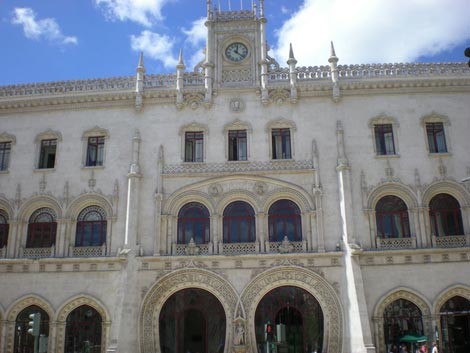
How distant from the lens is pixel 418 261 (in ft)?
81.5

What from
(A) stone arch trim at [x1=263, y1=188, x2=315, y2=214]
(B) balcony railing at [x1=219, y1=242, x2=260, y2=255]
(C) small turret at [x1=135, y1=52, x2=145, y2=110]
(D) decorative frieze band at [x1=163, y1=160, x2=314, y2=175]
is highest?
(C) small turret at [x1=135, y1=52, x2=145, y2=110]

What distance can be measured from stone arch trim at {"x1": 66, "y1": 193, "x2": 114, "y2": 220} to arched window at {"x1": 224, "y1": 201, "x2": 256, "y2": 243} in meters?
6.55

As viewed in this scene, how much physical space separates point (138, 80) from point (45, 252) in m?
11.0

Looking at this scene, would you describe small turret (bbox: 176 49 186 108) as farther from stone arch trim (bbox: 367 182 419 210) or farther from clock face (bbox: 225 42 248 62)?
stone arch trim (bbox: 367 182 419 210)

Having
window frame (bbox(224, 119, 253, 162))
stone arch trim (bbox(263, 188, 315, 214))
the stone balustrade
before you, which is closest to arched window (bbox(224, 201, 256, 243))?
stone arch trim (bbox(263, 188, 315, 214))

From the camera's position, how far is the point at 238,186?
26578mm

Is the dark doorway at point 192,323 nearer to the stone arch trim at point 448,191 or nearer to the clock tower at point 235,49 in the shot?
the clock tower at point 235,49

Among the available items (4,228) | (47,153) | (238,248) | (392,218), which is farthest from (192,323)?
(47,153)

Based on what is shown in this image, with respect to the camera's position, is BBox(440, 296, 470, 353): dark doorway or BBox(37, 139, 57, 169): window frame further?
BBox(37, 139, 57, 169): window frame

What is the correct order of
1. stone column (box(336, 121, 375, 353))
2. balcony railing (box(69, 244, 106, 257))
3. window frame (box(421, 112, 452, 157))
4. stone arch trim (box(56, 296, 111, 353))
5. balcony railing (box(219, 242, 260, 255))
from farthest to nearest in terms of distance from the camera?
window frame (box(421, 112, 452, 157)), balcony railing (box(69, 244, 106, 257)), balcony railing (box(219, 242, 260, 255)), stone arch trim (box(56, 296, 111, 353)), stone column (box(336, 121, 375, 353))

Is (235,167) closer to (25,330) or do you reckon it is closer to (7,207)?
(7,207)

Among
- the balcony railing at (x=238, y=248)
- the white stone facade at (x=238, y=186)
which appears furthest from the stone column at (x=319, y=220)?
the balcony railing at (x=238, y=248)

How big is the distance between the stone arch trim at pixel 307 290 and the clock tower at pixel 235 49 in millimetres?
10658

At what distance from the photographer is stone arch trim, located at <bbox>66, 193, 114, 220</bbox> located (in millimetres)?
26859
